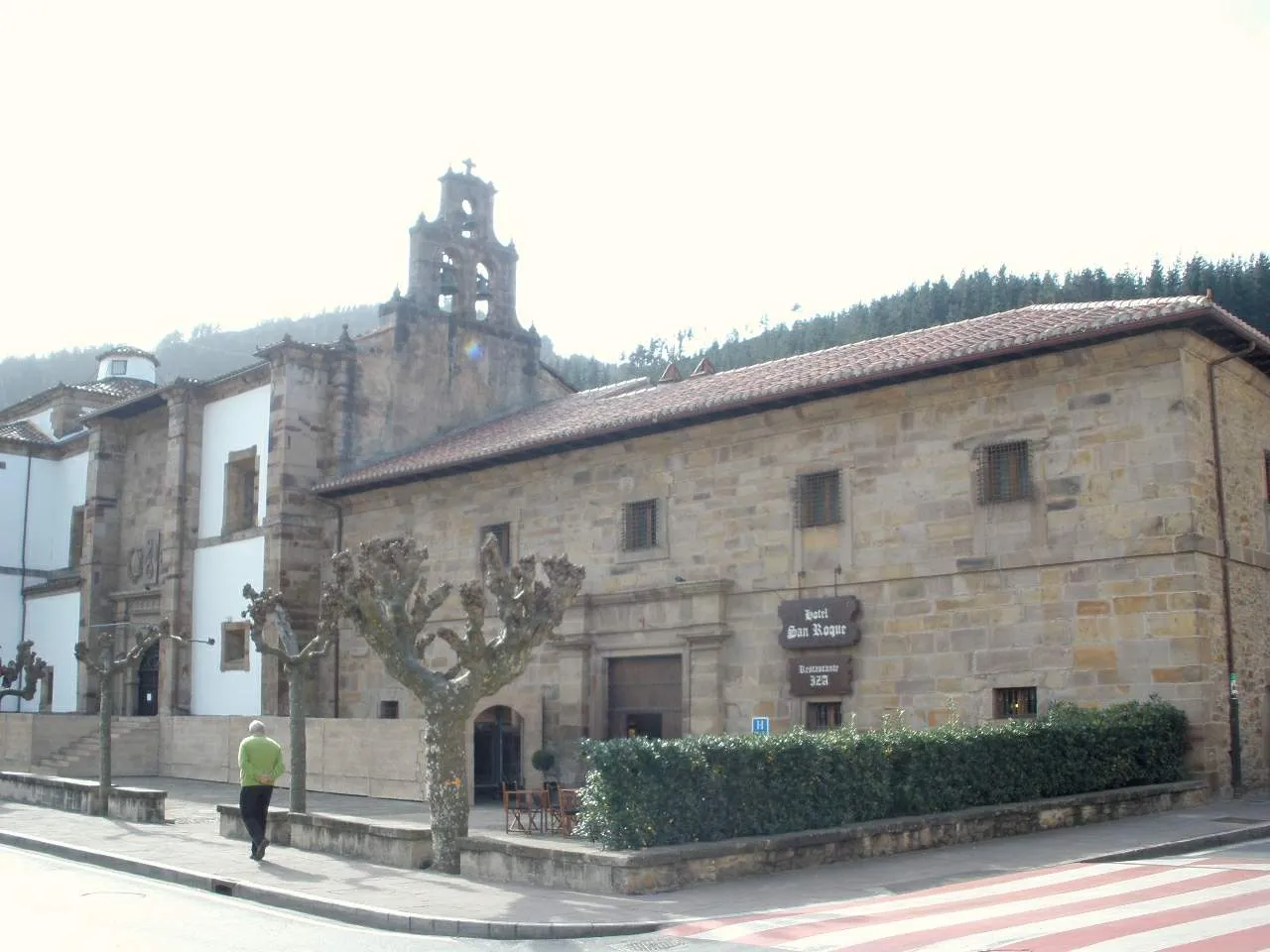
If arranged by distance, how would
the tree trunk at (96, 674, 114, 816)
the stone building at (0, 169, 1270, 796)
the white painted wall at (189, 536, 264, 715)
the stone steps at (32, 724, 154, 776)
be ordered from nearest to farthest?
the stone building at (0, 169, 1270, 796) → the tree trunk at (96, 674, 114, 816) → the stone steps at (32, 724, 154, 776) → the white painted wall at (189, 536, 264, 715)

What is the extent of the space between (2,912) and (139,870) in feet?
10.8

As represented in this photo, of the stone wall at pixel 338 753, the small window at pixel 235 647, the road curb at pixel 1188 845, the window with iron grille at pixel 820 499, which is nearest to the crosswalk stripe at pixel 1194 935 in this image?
the road curb at pixel 1188 845

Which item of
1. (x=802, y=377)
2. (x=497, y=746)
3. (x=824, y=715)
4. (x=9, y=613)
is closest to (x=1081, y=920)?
(x=824, y=715)

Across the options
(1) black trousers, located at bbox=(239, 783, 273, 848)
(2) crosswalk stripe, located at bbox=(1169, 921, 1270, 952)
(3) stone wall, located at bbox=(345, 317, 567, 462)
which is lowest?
(2) crosswalk stripe, located at bbox=(1169, 921, 1270, 952)

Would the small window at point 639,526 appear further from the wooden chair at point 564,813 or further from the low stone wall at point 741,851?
the low stone wall at point 741,851

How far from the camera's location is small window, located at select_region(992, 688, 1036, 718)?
60.4 ft

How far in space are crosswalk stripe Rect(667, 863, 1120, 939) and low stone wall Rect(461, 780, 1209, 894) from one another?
1532 millimetres

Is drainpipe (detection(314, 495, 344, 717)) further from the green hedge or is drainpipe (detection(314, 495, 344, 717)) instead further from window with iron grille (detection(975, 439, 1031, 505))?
the green hedge

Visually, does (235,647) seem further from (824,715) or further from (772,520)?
(824,715)

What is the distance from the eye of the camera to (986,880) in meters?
11.6

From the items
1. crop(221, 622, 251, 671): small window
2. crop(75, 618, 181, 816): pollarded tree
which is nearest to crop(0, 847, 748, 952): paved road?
crop(75, 618, 181, 816): pollarded tree

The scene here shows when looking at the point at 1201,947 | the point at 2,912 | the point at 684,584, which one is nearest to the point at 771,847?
the point at 1201,947

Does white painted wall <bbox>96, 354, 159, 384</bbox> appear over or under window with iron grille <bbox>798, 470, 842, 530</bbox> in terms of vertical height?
over

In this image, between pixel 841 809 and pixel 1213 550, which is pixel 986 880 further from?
pixel 1213 550
